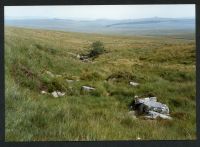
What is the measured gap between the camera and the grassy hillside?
31.3 feet

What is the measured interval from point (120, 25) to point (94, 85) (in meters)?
1.41

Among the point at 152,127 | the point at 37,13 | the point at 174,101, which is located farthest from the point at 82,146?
the point at 37,13

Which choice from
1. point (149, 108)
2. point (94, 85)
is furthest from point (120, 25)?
point (149, 108)

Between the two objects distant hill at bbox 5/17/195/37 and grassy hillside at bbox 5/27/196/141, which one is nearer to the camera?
grassy hillside at bbox 5/27/196/141

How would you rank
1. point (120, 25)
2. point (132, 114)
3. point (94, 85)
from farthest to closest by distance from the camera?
1. point (120, 25)
2. point (94, 85)
3. point (132, 114)

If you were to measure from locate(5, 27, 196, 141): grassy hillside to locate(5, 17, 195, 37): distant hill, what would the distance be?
148mm

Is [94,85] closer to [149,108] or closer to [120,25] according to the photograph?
[149,108]

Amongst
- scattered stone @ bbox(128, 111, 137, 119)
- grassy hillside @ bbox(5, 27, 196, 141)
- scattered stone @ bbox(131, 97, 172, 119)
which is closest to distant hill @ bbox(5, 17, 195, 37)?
grassy hillside @ bbox(5, 27, 196, 141)

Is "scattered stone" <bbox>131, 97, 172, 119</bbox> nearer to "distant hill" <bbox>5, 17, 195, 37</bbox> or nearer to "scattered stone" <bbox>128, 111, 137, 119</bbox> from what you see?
"scattered stone" <bbox>128, 111, 137, 119</bbox>

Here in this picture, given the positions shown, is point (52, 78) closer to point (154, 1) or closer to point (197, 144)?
point (154, 1)

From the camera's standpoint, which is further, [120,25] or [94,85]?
[120,25]

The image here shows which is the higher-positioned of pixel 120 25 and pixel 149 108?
pixel 120 25

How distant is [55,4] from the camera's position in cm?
966

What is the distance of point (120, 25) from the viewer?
34.0 feet
